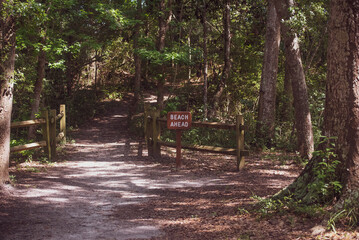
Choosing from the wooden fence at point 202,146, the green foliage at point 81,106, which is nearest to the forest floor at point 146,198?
the wooden fence at point 202,146

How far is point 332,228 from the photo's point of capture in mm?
4480

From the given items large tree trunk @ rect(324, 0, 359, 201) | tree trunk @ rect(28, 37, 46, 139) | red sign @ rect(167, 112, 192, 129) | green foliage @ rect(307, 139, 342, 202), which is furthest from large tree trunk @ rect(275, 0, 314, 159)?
tree trunk @ rect(28, 37, 46, 139)

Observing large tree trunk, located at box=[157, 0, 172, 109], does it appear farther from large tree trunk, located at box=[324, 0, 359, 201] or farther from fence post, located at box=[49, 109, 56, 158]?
large tree trunk, located at box=[324, 0, 359, 201]

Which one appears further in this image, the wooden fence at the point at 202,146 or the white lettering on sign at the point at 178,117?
A: the white lettering on sign at the point at 178,117

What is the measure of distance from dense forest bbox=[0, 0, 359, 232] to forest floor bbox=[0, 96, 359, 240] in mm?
732

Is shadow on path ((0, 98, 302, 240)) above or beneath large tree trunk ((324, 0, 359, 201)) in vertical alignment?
beneath

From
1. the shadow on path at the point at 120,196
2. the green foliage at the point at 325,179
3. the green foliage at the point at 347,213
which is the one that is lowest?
the shadow on path at the point at 120,196

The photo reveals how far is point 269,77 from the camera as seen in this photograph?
43.2 ft

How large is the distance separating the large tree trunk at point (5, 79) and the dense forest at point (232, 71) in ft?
0.07

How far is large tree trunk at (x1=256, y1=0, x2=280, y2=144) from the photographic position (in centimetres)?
1313

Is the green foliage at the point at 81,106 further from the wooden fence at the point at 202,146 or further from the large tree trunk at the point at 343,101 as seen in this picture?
the large tree trunk at the point at 343,101

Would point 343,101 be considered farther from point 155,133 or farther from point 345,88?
point 155,133

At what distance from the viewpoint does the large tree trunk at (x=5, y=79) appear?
7512mm

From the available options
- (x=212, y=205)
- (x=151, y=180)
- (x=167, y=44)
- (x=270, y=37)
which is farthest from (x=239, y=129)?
(x=167, y=44)
